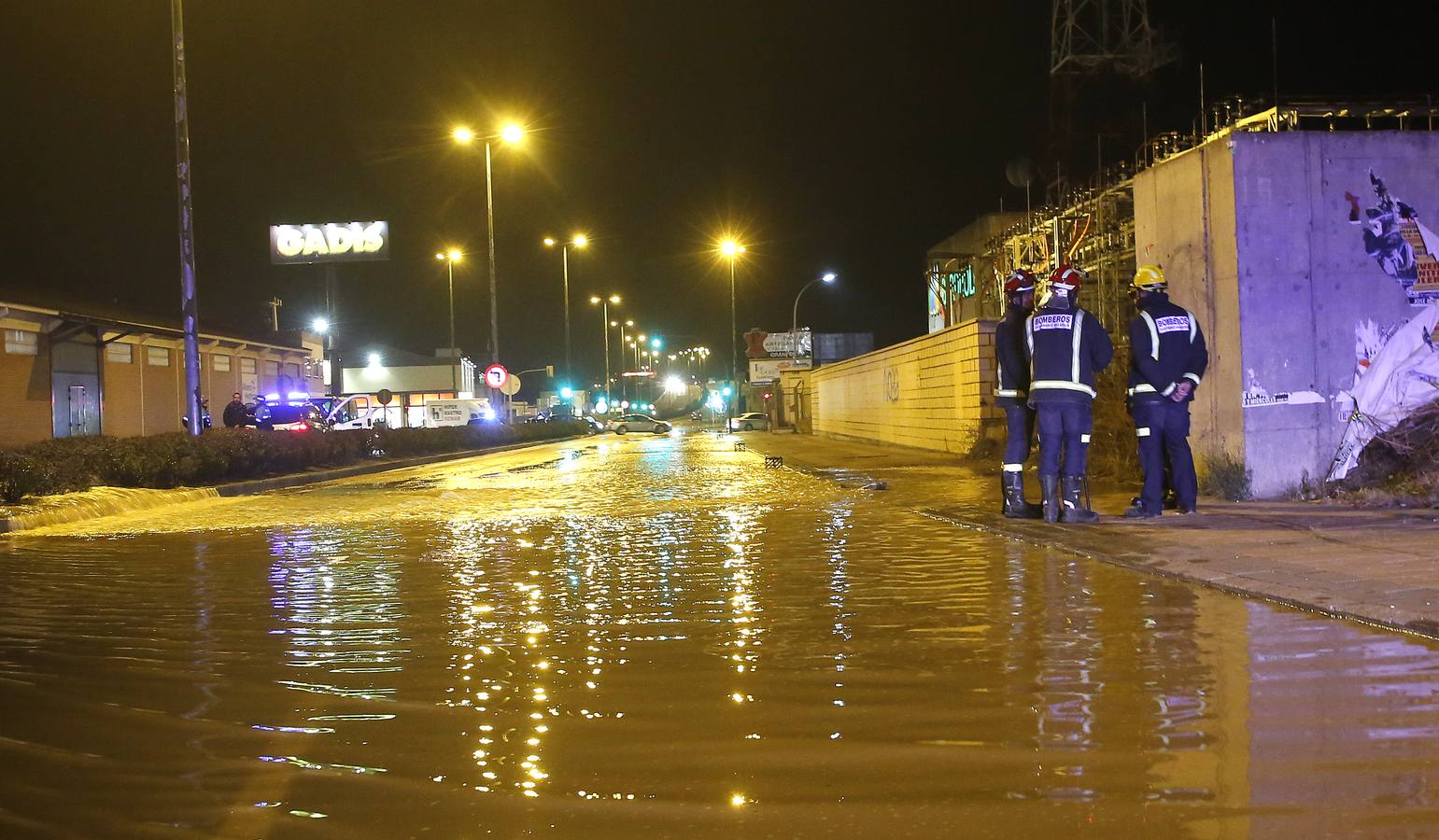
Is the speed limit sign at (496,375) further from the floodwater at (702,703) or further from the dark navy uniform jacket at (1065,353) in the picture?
the dark navy uniform jacket at (1065,353)

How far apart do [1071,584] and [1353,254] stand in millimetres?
5888

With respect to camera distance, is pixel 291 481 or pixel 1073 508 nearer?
pixel 1073 508

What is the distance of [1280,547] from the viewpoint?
869cm

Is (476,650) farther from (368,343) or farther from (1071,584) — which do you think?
(368,343)

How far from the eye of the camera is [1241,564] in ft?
26.3

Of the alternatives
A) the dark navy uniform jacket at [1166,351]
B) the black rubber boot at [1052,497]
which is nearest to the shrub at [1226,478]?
the dark navy uniform jacket at [1166,351]

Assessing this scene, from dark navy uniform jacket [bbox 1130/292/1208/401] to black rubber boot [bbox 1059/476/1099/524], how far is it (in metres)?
0.92

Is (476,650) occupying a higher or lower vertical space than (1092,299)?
lower

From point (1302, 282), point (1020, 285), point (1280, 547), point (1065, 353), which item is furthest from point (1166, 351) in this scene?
point (1280, 547)

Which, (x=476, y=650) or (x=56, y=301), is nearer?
(x=476, y=650)

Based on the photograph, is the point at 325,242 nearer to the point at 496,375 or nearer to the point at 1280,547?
the point at 496,375

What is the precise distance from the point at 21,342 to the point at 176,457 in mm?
21004

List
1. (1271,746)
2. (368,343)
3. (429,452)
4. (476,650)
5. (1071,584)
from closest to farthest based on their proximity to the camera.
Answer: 1. (1271,746)
2. (476,650)
3. (1071,584)
4. (429,452)
5. (368,343)

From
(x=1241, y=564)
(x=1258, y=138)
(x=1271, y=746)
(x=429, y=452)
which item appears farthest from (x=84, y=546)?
(x=429, y=452)
